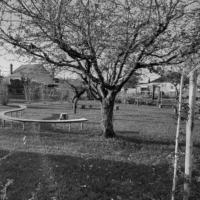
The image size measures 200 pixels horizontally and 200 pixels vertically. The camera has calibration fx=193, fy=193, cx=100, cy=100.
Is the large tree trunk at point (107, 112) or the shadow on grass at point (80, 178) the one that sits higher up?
the large tree trunk at point (107, 112)

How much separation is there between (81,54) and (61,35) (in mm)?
703

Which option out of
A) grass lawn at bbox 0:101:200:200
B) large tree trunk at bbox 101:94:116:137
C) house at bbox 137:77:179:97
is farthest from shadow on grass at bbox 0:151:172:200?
house at bbox 137:77:179:97

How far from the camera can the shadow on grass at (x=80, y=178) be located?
2.68m

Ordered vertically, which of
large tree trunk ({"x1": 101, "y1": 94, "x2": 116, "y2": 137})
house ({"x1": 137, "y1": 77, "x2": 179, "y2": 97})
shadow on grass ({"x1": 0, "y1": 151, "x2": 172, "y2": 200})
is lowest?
shadow on grass ({"x1": 0, "y1": 151, "x2": 172, "y2": 200})

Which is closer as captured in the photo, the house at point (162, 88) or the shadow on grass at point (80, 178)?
the shadow on grass at point (80, 178)

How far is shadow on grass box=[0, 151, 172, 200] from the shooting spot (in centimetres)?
268

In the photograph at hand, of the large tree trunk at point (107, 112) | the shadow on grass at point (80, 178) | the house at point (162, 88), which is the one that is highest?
the house at point (162, 88)

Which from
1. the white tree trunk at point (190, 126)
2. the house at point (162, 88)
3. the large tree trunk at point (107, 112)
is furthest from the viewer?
the house at point (162, 88)

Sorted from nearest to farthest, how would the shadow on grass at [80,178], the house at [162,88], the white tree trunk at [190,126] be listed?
1. the white tree trunk at [190,126]
2. the shadow on grass at [80,178]
3. the house at [162,88]

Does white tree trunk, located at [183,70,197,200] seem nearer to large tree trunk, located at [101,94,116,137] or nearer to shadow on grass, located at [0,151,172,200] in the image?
shadow on grass, located at [0,151,172,200]

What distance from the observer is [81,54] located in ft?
16.1

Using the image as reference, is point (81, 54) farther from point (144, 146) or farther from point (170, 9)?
point (144, 146)

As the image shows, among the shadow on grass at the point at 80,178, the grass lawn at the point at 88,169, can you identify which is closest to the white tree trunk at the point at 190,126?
the grass lawn at the point at 88,169

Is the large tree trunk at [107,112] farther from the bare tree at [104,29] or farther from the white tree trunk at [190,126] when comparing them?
the white tree trunk at [190,126]
